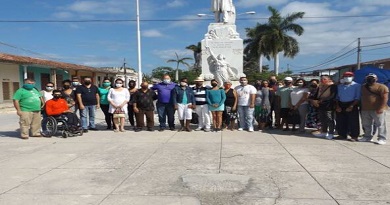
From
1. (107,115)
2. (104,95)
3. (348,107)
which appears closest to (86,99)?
(104,95)

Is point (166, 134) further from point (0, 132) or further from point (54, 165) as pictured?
point (0, 132)

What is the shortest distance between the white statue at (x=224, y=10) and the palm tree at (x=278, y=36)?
81.5ft

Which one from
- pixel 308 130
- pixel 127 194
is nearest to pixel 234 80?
pixel 308 130

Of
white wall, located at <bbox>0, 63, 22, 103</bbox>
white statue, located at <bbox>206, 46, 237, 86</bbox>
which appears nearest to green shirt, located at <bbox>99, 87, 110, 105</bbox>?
white statue, located at <bbox>206, 46, 237, 86</bbox>

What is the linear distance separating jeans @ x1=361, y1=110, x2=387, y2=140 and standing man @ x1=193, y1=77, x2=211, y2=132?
397 centimetres

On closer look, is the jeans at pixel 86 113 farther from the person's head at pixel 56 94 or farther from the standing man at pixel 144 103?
the standing man at pixel 144 103

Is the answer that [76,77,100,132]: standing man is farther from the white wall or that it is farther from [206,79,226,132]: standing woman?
the white wall

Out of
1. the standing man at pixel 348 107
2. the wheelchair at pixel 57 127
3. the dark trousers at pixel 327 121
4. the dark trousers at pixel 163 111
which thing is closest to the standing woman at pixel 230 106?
the dark trousers at pixel 163 111

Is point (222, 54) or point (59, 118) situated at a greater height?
point (222, 54)

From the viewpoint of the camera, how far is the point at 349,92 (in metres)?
8.23

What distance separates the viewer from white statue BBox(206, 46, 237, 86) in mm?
15148

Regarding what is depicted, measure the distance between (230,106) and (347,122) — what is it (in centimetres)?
311

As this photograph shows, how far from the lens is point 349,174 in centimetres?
525

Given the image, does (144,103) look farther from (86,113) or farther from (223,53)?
(223,53)
